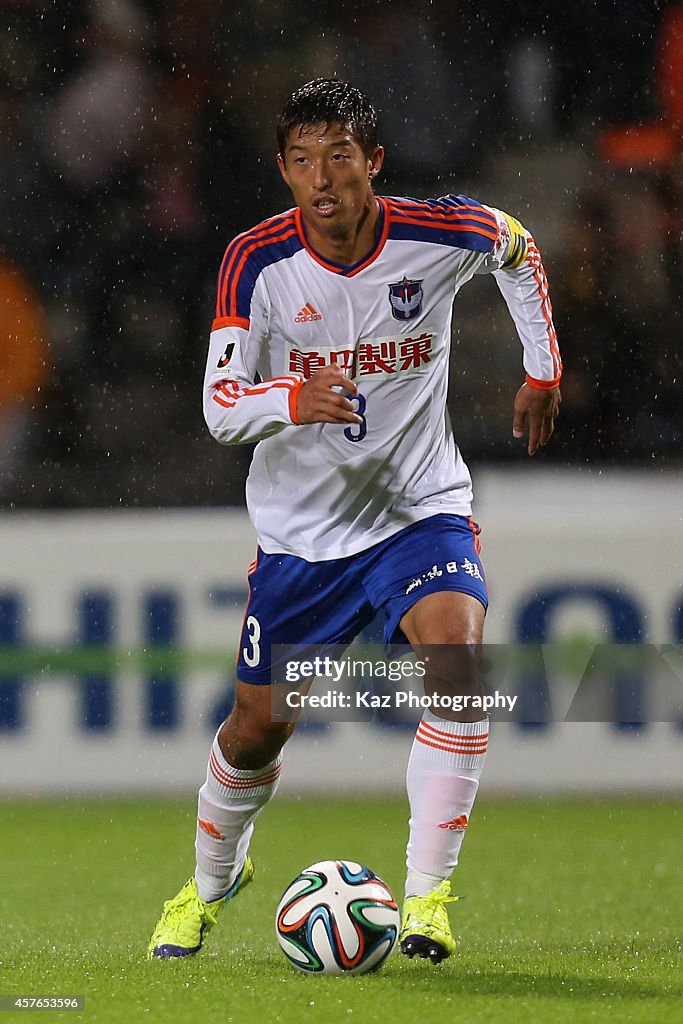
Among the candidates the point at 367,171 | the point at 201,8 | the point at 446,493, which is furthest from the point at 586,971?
the point at 201,8

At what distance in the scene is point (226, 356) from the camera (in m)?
3.32

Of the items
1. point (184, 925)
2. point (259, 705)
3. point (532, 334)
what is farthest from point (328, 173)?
point (184, 925)

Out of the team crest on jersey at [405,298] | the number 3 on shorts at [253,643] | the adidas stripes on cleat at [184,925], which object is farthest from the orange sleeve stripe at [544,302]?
the adidas stripes on cleat at [184,925]

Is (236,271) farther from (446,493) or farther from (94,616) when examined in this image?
(94,616)

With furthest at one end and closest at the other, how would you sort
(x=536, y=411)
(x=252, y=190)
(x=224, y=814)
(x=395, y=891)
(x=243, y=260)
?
(x=252, y=190), (x=395, y=891), (x=536, y=411), (x=224, y=814), (x=243, y=260)

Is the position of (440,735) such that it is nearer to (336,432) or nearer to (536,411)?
(336,432)

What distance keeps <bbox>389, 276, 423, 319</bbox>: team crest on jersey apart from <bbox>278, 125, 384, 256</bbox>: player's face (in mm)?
180

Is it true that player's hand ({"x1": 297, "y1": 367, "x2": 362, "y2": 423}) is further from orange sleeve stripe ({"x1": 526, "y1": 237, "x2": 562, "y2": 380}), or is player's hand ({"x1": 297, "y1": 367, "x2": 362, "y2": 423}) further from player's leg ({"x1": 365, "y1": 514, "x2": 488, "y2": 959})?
orange sleeve stripe ({"x1": 526, "y1": 237, "x2": 562, "y2": 380})

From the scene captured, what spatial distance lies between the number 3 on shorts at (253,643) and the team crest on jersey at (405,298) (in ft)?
2.33

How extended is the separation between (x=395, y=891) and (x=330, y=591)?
130 centimetres

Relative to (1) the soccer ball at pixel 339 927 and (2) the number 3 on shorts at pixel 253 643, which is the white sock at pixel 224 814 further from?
(1) the soccer ball at pixel 339 927

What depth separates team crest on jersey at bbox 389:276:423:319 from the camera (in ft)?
11.5

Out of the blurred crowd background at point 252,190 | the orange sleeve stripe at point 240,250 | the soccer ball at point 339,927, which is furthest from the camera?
the blurred crowd background at point 252,190

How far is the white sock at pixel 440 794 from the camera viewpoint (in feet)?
10.4
